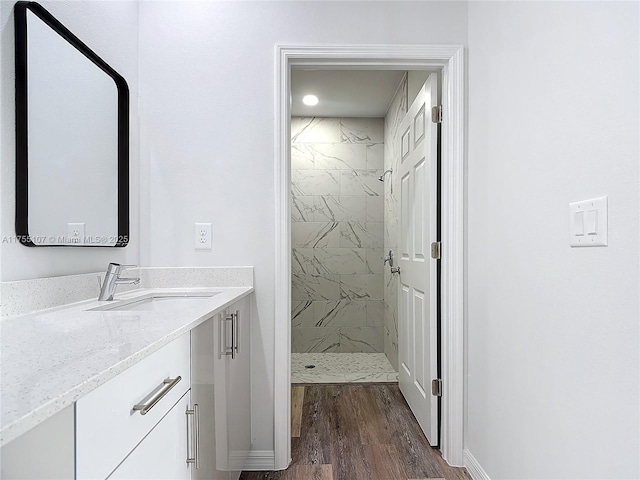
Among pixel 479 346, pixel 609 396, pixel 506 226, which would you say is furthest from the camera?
pixel 479 346

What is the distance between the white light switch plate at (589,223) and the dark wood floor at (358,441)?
1.30m

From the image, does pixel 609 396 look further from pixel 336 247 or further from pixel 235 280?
pixel 336 247

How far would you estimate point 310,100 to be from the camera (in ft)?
12.5

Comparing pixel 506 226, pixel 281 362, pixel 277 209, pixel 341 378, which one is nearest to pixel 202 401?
pixel 281 362

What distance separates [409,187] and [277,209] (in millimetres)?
1087

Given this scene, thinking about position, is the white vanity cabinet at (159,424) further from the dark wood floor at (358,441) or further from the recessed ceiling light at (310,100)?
the recessed ceiling light at (310,100)

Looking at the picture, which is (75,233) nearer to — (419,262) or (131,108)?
(131,108)

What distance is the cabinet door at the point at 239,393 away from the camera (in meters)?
1.53

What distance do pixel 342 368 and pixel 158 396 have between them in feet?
9.76

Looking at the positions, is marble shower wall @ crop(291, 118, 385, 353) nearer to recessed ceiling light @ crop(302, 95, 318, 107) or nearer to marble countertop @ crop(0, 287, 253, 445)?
recessed ceiling light @ crop(302, 95, 318, 107)

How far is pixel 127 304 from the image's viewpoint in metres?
1.59

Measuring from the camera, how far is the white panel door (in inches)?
84.4

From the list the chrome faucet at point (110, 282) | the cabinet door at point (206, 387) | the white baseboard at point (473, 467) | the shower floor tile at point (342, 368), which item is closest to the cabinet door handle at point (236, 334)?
the cabinet door at point (206, 387)

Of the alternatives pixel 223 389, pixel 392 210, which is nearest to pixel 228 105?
pixel 223 389
